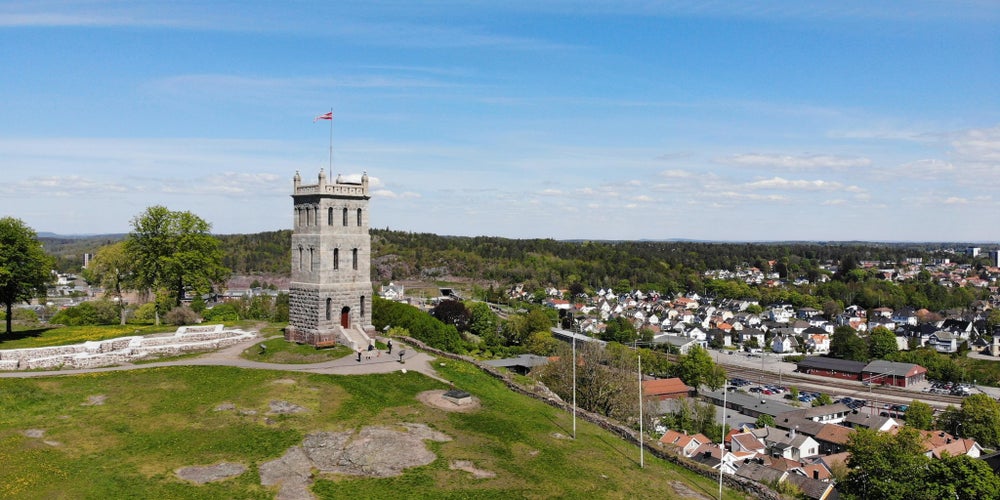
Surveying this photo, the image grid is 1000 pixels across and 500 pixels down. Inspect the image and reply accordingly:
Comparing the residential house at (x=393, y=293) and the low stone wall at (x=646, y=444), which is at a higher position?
the low stone wall at (x=646, y=444)

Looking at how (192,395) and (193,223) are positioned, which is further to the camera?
(193,223)

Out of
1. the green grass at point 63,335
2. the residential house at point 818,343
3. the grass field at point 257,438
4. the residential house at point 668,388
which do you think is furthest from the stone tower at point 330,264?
the residential house at point 818,343

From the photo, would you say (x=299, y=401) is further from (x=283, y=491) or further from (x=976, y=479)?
(x=976, y=479)

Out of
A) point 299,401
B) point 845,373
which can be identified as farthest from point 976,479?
point 845,373

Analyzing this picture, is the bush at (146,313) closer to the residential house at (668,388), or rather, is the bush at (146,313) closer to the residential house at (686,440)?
the residential house at (686,440)

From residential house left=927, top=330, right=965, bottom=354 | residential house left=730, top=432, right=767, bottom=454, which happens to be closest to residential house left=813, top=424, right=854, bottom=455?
residential house left=730, top=432, right=767, bottom=454
